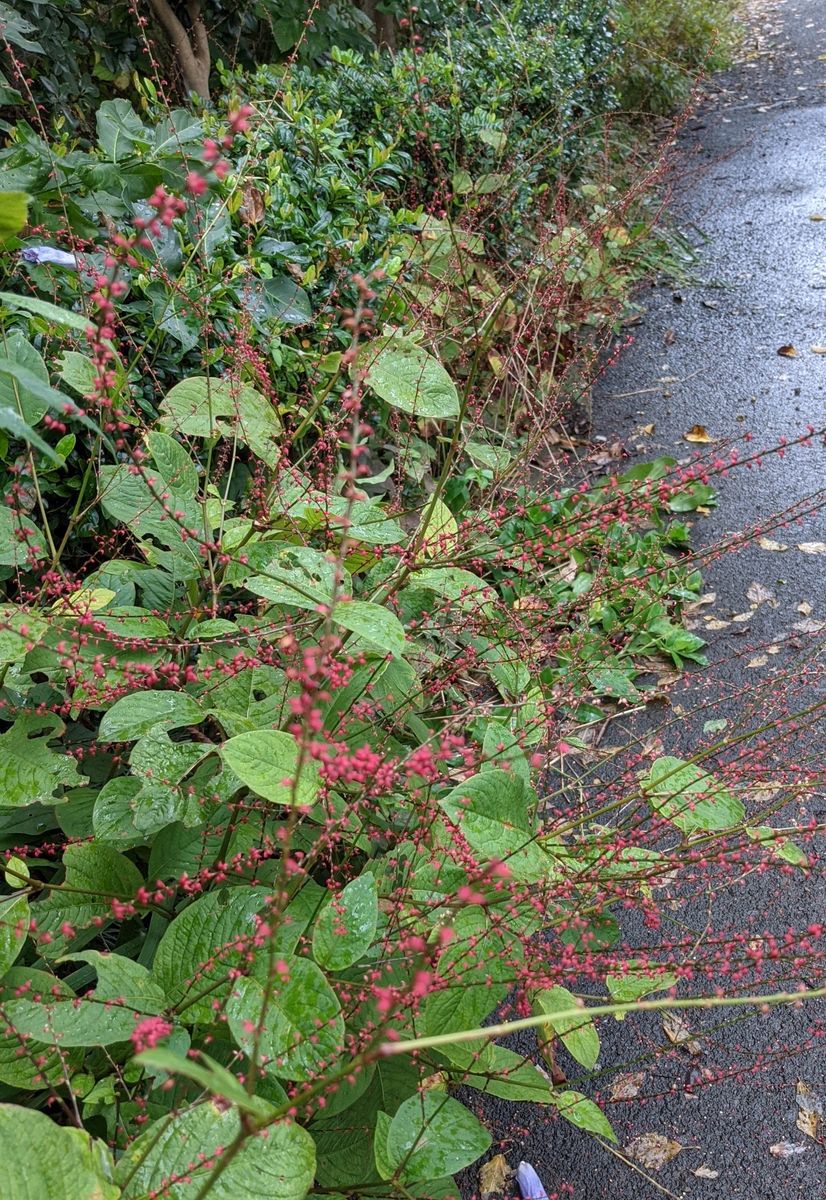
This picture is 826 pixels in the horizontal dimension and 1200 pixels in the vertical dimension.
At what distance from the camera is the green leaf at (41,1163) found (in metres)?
1.13

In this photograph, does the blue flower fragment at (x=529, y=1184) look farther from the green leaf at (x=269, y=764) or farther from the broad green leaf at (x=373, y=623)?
the broad green leaf at (x=373, y=623)

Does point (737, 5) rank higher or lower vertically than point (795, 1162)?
higher

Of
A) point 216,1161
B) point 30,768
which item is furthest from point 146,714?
point 216,1161

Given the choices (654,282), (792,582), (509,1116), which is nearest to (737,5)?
(654,282)

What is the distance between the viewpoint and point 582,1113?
174 centimetres

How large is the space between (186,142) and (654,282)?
4595mm

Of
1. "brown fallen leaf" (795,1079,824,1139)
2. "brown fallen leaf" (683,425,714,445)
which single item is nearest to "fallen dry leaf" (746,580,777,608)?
"brown fallen leaf" (683,425,714,445)

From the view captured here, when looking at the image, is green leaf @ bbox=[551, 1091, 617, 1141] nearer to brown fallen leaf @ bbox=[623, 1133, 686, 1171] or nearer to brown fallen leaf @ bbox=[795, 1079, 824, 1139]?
brown fallen leaf @ bbox=[623, 1133, 686, 1171]

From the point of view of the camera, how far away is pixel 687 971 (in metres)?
1.47

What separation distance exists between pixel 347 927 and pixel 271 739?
1.10ft

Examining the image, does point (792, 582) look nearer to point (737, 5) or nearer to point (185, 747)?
point (185, 747)

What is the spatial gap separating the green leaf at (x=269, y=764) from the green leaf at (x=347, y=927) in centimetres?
20

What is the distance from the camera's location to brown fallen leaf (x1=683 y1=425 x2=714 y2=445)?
488 centimetres

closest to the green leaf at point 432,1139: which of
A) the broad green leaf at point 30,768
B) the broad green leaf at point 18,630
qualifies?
the broad green leaf at point 30,768
